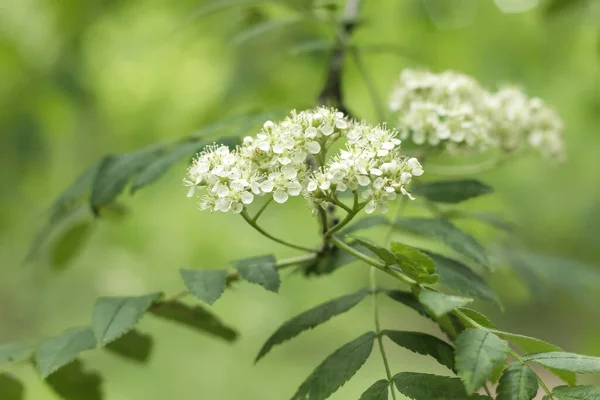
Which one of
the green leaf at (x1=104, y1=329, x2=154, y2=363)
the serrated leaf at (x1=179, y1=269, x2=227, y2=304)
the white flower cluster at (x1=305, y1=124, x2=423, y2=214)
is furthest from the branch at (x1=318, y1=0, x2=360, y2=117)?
the green leaf at (x1=104, y1=329, x2=154, y2=363)

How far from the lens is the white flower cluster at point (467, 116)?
1.73 m

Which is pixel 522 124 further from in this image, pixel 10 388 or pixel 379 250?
pixel 10 388

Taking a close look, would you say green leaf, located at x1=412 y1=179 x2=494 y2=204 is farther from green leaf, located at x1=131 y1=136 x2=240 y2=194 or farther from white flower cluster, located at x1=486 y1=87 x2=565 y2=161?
green leaf, located at x1=131 y1=136 x2=240 y2=194

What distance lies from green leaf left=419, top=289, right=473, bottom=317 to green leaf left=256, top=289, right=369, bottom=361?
1.13 feet

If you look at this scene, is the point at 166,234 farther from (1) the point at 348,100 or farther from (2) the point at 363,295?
(2) the point at 363,295

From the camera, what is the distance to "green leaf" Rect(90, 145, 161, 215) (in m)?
1.59

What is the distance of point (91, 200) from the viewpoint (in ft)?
5.23

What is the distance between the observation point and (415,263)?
Answer: 43.7 inches

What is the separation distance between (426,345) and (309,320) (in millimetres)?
260

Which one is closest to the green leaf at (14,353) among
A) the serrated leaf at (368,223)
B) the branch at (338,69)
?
the serrated leaf at (368,223)

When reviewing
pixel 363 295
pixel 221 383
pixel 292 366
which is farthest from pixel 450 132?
pixel 292 366

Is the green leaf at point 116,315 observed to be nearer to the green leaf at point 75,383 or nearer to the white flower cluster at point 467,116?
the green leaf at point 75,383

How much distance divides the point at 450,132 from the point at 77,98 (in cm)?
227

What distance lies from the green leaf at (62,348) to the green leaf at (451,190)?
878 millimetres
